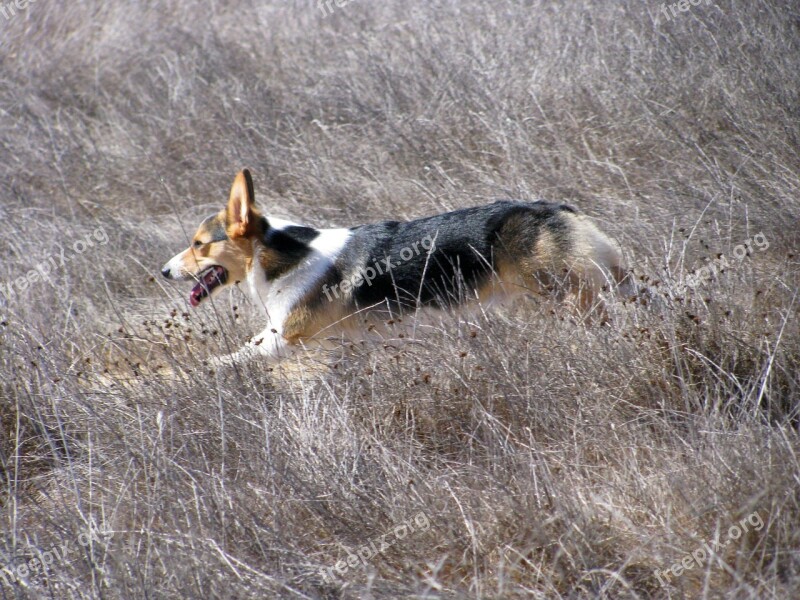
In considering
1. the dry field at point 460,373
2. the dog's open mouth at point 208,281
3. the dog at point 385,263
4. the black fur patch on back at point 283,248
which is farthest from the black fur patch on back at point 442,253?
the dog's open mouth at point 208,281

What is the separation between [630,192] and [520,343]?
7.70ft

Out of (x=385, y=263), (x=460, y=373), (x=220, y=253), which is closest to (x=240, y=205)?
(x=220, y=253)

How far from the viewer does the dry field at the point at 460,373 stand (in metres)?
2.59

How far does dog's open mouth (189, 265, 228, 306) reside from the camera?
4.69 m

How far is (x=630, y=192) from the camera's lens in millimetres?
5488

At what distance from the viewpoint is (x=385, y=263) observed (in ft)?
14.8

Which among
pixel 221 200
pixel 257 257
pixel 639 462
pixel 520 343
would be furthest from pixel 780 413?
pixel 221 200

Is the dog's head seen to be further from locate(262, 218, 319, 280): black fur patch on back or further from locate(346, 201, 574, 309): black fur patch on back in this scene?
locate(346, 201, 574, 309): black fur patch on back

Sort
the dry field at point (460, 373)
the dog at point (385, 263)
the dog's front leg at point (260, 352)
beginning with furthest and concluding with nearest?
1. the dog at point (385, 263)
2. the dog's front leg at point (260, 352)
3. the dry field at point (460, 373)

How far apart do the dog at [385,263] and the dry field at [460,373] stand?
0.27m

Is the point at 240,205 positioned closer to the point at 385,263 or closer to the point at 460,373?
the point at 385,263

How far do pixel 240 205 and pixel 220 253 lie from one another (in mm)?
313

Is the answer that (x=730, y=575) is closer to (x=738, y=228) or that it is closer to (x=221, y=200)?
(x=738, y=228)

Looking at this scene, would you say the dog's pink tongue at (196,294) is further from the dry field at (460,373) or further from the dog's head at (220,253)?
the dry field at (460,373)
